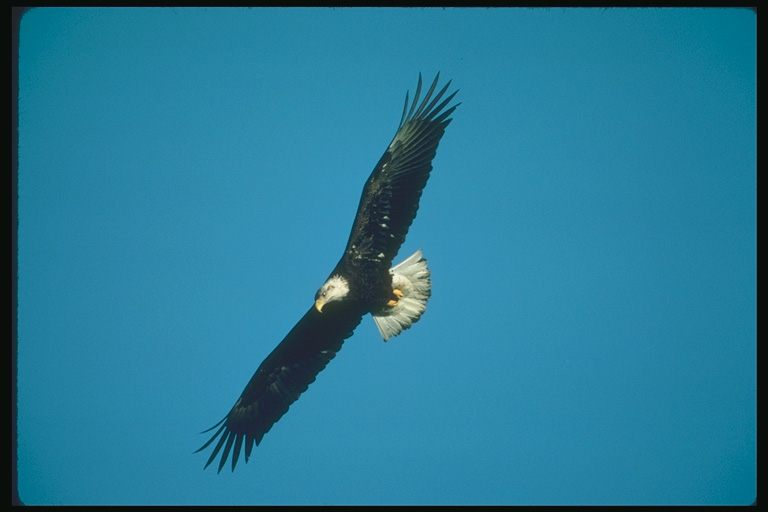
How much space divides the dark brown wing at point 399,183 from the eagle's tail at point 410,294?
590 millimetres

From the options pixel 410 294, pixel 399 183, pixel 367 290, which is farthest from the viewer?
pixel 410 294

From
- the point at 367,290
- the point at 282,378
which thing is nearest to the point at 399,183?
the point at 367,290

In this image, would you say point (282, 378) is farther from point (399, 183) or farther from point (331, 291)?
point (399, 183)

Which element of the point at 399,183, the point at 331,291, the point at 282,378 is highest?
the point at 399,183

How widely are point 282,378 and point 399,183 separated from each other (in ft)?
7.88

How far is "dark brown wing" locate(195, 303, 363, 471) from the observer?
5.48 metres

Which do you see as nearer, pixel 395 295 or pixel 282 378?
pixel 395 295

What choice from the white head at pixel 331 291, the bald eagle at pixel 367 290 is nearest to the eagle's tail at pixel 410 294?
the bald eagle at pixel 367 290

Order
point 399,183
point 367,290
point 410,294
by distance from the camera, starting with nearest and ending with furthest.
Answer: point 399,183 < point 367,290 < point 410,294

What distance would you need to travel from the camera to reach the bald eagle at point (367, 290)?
4.74 m

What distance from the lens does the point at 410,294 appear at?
5.51m

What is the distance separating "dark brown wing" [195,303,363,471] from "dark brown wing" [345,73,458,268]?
2.97 feet

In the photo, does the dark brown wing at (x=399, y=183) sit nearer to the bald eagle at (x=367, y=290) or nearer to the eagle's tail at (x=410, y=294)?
the bald eagle at (x=367, y=290)

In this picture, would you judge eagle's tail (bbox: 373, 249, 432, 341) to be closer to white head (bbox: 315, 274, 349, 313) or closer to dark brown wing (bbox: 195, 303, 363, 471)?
dark brown wing (bbox: 195, 303, 363, 471)
